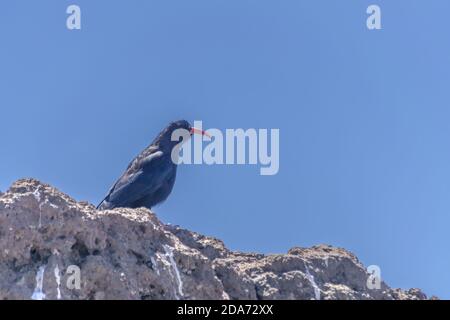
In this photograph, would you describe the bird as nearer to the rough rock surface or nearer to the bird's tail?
the bird's tail

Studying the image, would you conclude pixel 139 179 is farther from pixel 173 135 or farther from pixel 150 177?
pixel 173 135

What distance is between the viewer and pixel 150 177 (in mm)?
15414

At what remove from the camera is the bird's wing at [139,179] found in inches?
586

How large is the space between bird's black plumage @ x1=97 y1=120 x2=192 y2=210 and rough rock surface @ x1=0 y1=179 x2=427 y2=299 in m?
5.18

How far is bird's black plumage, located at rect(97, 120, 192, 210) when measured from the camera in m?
14.9

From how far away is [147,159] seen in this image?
1591 centimetres

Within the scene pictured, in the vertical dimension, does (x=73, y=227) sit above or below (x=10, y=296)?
above

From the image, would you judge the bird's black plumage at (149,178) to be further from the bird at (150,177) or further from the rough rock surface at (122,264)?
the rough rock surface at (122,264)

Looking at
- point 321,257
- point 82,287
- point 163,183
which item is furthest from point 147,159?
point 82,287

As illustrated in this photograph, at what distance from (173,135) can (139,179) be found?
5.35 ft

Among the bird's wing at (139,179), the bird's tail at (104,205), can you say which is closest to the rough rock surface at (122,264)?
the bird's tail at (104,205)

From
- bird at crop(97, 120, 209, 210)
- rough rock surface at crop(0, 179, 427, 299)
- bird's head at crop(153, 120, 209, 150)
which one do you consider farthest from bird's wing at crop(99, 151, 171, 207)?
rough rock surface at crop(0, 179, 427, 299)
